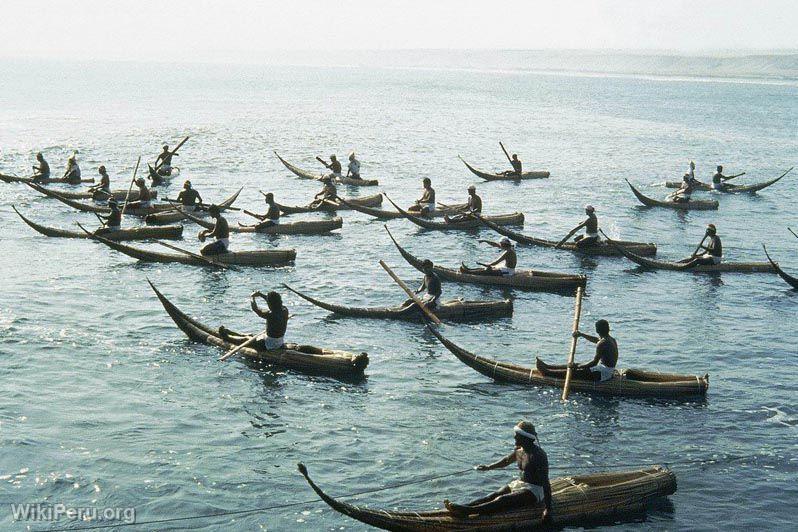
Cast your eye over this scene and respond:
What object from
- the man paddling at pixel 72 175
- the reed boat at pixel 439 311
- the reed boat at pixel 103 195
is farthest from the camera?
the man paddling at pixel 72 175

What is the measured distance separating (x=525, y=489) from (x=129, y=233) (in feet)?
80.2

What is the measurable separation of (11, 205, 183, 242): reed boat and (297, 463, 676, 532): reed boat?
71.2ft

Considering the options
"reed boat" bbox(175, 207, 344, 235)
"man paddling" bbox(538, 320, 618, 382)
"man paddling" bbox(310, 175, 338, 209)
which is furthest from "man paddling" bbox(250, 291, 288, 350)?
"man paddling" bbox(310, 175, 338, 209)

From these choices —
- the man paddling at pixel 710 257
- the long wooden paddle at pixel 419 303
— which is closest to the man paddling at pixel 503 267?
the long wooden paddle at pixel 419 303

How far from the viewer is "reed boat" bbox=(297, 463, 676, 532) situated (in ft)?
41.8

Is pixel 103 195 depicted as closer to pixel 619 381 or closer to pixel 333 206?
pixel 333 206

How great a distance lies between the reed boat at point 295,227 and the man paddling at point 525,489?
2412 cm

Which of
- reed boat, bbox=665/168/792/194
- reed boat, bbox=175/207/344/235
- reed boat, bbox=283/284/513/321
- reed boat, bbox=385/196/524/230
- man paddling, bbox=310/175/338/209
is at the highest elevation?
reed boat, bbox=665/168/792/194

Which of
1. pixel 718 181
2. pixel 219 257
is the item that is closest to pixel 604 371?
pixel 219 257

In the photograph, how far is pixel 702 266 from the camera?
104 feet

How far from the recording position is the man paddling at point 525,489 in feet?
43.1

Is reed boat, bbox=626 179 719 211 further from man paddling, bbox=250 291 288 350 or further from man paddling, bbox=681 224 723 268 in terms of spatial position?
man paddling, bbox=250 291 288 350

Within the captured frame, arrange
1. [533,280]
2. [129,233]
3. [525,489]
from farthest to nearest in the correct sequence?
[129,233] < [533,280] < [525,489]

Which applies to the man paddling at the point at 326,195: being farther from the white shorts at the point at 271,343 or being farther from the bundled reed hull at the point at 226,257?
the white shorts at the point at 271,343
